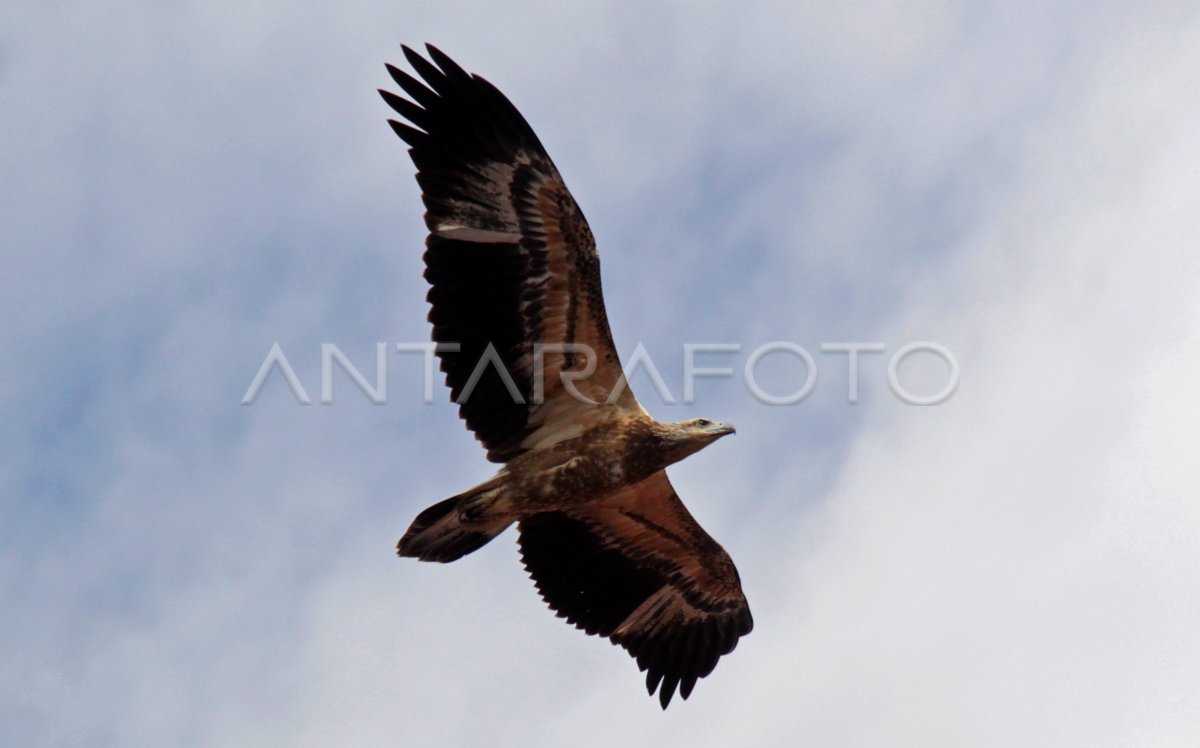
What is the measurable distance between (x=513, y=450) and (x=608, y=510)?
4.91 ft

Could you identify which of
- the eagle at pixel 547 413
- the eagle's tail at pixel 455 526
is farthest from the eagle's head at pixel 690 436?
the eagle's tail at pixel 455 526

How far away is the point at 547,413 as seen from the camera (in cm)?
1648

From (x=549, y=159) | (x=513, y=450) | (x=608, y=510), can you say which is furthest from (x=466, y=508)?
(x=549, y=159)

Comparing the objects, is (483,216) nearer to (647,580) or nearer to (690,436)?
(690,436)

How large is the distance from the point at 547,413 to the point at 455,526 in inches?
57.0

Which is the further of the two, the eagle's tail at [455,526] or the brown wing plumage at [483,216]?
the eagle's tail at [455,526]

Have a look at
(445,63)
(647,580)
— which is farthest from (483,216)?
(647,580)

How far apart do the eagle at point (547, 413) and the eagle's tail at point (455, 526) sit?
13 mm

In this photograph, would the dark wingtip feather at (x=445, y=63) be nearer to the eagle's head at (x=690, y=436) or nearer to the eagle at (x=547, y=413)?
the eagle at (x=547, y=413)

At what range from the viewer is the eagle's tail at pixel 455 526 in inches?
625

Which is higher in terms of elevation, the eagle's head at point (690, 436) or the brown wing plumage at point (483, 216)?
the brown wing plumage at point (483, 216)

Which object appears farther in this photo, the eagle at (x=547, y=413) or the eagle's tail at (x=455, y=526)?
the eagle's tail at (x=455, y=526)

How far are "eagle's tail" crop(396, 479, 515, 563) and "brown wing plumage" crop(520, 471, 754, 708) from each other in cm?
102

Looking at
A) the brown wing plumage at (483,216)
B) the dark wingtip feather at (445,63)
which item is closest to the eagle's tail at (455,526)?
the brown wing plumage at (483,216)
